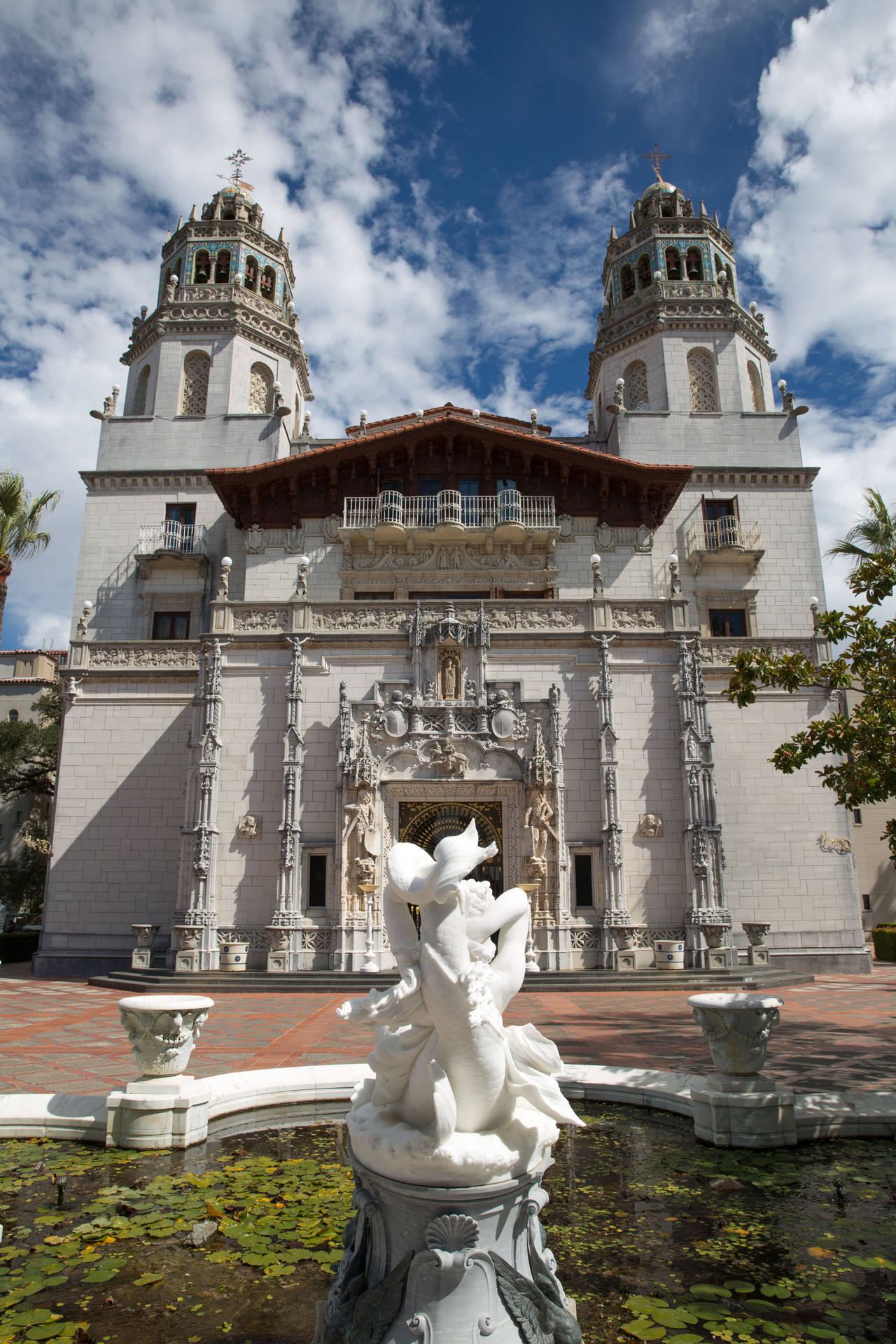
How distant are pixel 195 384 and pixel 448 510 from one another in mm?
12592

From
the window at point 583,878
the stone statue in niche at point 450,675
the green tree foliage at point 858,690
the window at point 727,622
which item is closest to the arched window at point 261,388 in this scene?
the stone statue in niche at point 450,675

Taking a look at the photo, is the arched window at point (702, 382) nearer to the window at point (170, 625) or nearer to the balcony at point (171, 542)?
the balcony at point (171, 542)

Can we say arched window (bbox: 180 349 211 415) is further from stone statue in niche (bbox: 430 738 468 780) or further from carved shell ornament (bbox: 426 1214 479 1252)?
carved shell ornament (bbox: 426 1214 479 1252)

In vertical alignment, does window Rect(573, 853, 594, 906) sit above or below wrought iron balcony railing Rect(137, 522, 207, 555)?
below

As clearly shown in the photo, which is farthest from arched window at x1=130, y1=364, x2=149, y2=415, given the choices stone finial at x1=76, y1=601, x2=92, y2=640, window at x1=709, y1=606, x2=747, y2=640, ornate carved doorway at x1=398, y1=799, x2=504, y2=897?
window at x1=709, y1=606, x2=747, y2=640

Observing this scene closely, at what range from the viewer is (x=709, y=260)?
33188mm

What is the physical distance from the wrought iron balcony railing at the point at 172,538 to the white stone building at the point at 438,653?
0.10 meters

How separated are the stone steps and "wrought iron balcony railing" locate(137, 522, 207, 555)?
15418mm

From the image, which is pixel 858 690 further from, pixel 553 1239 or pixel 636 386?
pixel 636 386

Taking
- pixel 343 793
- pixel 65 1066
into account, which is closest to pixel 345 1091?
pixel 65 1066

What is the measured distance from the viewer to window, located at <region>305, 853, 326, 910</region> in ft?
68.2

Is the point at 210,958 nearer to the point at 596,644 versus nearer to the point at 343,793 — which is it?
the point at 343,793

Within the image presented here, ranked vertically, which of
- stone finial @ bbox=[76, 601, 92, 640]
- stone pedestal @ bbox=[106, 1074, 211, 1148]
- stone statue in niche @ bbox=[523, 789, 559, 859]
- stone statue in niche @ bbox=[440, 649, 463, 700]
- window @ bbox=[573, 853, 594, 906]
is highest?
stone finial @ bbox=[76, 601, 92, 640]

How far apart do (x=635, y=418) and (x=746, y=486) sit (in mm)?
4841
